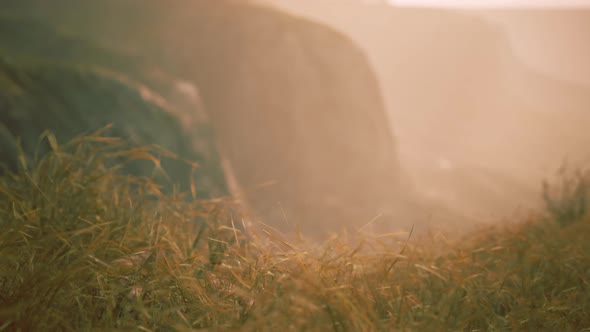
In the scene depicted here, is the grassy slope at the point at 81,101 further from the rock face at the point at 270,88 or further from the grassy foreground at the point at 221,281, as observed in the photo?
the rock face at the point at 270,88

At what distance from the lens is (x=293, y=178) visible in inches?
727

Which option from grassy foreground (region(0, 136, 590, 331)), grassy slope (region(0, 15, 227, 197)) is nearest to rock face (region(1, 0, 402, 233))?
grassy slope (region(0, 15, 227, 197))

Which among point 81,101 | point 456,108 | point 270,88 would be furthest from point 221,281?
point 456,108

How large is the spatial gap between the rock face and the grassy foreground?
44.3 ft

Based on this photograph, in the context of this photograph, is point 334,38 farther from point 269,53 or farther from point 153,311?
point 153,311

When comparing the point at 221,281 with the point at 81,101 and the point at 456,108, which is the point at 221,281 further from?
the point at 456,108

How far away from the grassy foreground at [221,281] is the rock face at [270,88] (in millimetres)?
13495

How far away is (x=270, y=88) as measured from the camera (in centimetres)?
1933

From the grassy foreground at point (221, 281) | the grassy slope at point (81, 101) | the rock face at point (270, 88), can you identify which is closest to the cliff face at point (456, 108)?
the rock face at point (270, 88)

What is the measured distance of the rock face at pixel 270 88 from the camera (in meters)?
17.1

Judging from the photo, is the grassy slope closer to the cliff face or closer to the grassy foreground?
the grassy foreground

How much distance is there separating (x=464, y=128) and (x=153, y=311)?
5750 centimetres

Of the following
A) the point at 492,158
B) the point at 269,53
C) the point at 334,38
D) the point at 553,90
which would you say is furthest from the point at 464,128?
the point at 553,90

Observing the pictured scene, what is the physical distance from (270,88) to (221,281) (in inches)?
732
